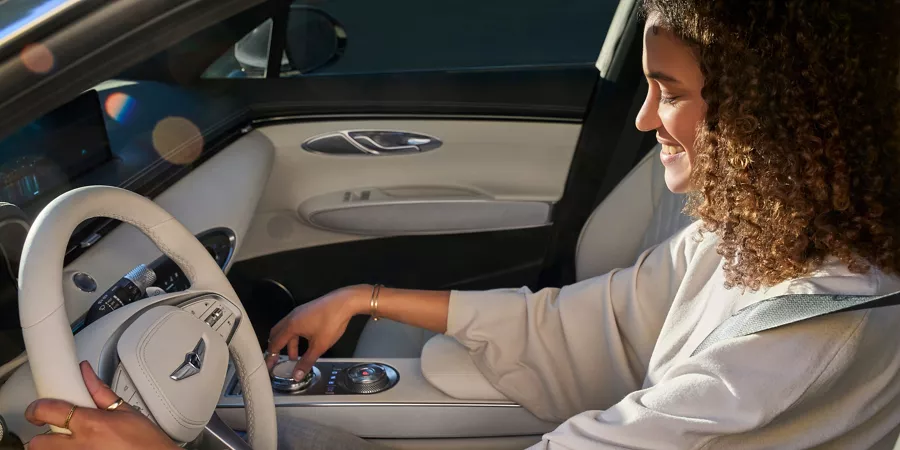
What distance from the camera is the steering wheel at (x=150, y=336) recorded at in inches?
36.0

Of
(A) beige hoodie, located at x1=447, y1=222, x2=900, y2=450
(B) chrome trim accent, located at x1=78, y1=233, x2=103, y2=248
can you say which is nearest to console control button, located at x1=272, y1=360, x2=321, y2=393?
(B) chrome trim accent, located at x1=78, y1=233, x2=103, y2=248

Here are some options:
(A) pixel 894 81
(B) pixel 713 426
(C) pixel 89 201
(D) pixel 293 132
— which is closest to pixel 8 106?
(C) pixel 89 201

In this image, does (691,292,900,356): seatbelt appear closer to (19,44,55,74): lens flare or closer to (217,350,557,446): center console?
(217,350,557,446): center console

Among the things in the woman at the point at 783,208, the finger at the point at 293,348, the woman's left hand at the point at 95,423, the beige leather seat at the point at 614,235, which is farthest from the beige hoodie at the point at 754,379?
the finger at the point at 293,348

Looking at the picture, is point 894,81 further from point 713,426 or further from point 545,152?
point 545,152

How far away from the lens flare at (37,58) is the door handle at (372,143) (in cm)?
121

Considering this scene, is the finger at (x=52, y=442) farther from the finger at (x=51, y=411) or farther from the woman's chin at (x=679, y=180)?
the woman's chin at (x=679, y=180)

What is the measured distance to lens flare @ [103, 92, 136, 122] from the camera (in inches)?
74.9

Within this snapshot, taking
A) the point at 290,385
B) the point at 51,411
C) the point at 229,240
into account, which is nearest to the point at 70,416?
the point at 51,411

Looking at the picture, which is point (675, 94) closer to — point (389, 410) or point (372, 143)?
point (389, 410)

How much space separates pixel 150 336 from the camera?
1.08m

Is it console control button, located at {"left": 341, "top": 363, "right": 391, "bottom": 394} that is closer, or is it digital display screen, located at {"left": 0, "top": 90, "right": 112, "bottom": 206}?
digital display screen, located at {"left": 0, "top": 90, "right": 112, "bottom": 206}

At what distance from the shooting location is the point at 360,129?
2.30 meters

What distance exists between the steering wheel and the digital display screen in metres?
0.31
